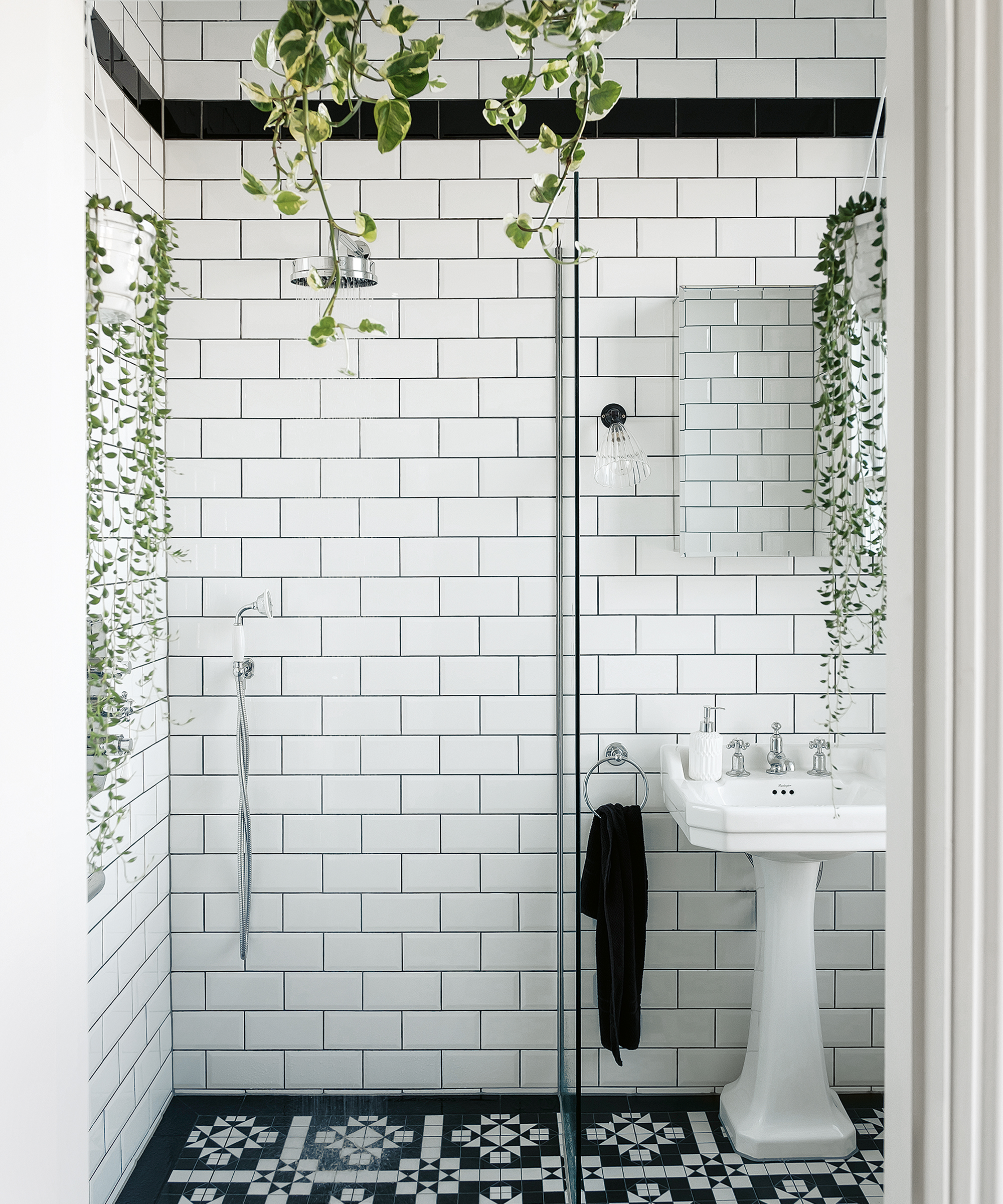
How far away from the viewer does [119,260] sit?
129cm

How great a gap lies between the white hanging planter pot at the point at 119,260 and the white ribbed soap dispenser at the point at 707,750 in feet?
3.78

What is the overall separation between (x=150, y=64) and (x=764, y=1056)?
6.51ft

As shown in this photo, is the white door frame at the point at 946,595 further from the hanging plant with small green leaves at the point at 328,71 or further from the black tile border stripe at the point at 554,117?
the black tile border stripe at the point at 554,117

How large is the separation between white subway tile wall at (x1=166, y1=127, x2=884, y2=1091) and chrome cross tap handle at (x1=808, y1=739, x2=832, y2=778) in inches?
4.5

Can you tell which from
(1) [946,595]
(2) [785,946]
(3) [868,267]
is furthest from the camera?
(2) [785,946]

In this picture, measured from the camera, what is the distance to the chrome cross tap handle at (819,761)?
1.29 meters

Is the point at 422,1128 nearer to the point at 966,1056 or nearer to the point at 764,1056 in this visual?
the point at 764,1056

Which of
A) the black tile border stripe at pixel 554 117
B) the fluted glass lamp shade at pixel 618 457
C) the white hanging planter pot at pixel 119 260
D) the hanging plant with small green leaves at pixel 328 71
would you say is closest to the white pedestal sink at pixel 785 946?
the fluted glass lamp shade at pixel 618 457

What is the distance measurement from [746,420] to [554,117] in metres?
1.06

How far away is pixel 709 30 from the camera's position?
5.04ft

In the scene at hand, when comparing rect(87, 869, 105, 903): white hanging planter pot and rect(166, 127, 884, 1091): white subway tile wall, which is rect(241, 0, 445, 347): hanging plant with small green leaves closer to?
rect(166, 127, 884, 1091): white subway tile wall

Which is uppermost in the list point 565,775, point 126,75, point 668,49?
point 668,49

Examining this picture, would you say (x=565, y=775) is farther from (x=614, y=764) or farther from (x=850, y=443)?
(x=850, y=443)


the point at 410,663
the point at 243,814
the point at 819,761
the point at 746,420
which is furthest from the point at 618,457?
the point at 243,814
